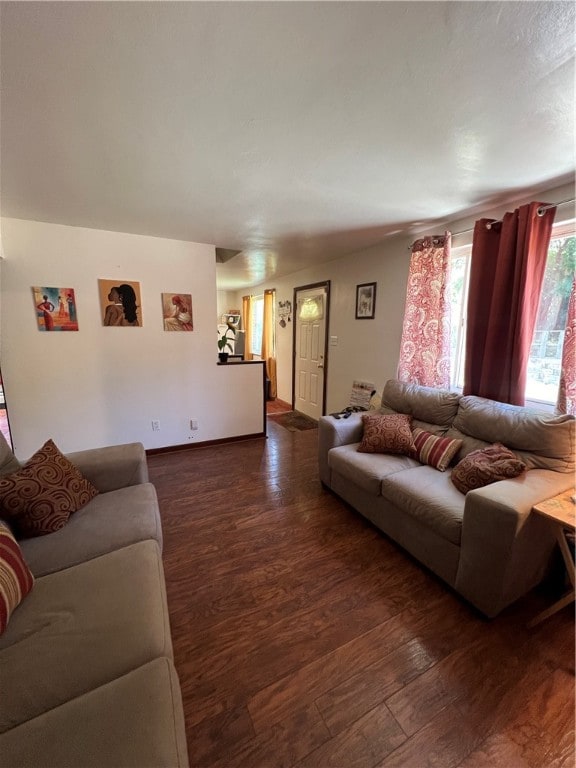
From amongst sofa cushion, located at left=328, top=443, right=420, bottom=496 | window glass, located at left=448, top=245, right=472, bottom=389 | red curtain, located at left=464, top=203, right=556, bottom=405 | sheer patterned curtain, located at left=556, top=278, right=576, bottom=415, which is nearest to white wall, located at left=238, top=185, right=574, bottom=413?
window glass, located at left=448, top=245, right=472, bottom=389

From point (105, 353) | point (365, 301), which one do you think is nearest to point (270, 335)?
point (365, 301)

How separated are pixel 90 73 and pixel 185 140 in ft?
1.50

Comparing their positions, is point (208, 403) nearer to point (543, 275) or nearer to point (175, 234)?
point (175, 234)

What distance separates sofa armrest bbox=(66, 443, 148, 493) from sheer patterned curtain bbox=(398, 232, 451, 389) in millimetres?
2457

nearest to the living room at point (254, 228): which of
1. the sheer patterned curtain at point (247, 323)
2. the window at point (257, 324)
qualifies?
the window at point (257, 324)

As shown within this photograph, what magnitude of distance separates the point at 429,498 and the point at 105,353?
314 centimetres

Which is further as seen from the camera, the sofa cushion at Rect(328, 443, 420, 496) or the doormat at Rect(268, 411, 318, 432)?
the doormat at Rect(268, 411, 318, 432)

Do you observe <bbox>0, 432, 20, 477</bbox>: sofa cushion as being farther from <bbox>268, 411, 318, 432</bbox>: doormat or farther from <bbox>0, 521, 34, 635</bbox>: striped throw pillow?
<bbox>268, 411, 318, 432</bbox>: doormat

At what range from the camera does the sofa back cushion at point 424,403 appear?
2.42m

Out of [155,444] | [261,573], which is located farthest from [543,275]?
[155,444]

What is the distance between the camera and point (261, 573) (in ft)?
5.98

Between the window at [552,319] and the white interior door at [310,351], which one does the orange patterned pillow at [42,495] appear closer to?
the window at [552,319]

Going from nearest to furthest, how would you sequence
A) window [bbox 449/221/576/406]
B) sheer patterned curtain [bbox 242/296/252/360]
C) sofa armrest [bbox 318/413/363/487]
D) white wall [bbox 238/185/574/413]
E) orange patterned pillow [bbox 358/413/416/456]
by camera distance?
window [bbox 449/221/576/406] < orange patterned pillow [bbox 358/413/416/456] < sofa armrest [bbox 318/413/363/487] < white wall [bbox 238/185/574/413] < sheer patterned curtain [bbox 242/296/252/360]

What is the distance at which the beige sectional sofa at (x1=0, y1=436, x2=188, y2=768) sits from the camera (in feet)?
2.33
